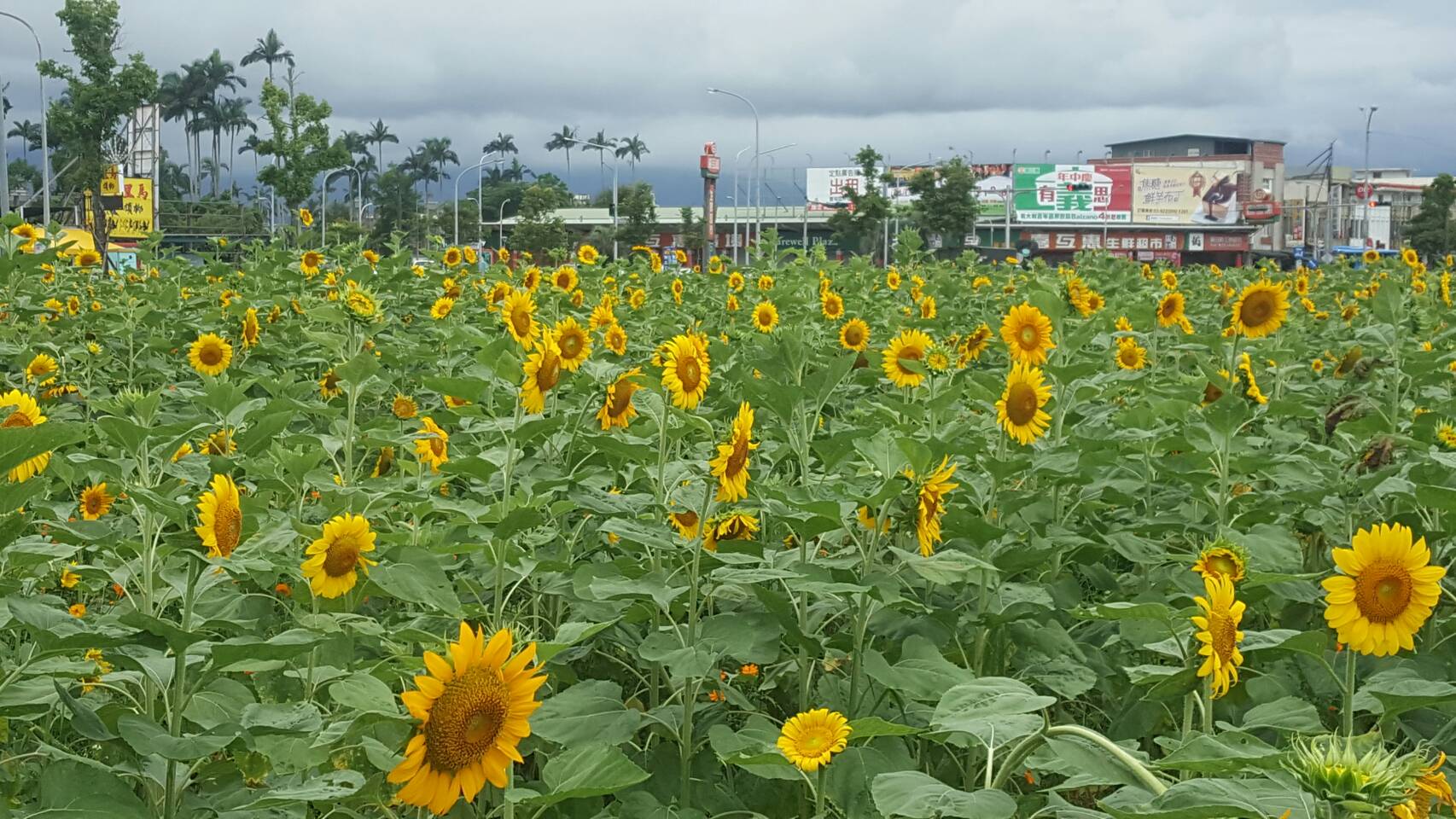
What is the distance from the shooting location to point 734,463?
2.30 m

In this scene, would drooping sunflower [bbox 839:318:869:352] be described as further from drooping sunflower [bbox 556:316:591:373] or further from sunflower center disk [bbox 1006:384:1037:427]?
sunflower center disk [bbox 1006:384:1037:427]

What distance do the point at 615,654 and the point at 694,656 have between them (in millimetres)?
912

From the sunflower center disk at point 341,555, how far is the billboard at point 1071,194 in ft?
291

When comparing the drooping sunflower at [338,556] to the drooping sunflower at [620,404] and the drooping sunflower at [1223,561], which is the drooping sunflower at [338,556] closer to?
the drooping sunflower at [620,404]

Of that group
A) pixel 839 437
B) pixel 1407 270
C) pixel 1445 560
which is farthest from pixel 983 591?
pixel 1407 270

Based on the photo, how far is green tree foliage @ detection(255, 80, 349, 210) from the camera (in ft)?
100

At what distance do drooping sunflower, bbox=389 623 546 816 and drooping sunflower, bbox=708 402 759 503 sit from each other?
2.45 ft

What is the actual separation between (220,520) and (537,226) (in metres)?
49.8

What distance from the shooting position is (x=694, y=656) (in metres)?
2.08

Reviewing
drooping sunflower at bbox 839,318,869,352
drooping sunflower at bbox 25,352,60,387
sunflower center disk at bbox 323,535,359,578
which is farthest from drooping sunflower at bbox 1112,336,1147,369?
drooping sunflower at bbox 25,352,60,387

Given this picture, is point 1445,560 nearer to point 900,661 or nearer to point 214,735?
point 900,661

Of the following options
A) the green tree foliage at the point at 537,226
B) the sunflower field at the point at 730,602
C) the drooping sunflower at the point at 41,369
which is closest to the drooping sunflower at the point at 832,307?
the sunflower field at the point at 730,602

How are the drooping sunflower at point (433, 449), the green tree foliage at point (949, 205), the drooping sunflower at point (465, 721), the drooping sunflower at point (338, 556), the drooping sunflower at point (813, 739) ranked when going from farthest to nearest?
the green tree foliage at point (949, 205) < the drooping sunflower at point (433, 449) < the drooping sunflower at point (338, 556) < the drooping sunflower at point (813, 739) < the drooping sunflower at point (465, 721)

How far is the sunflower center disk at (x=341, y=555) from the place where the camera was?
2279 mm
